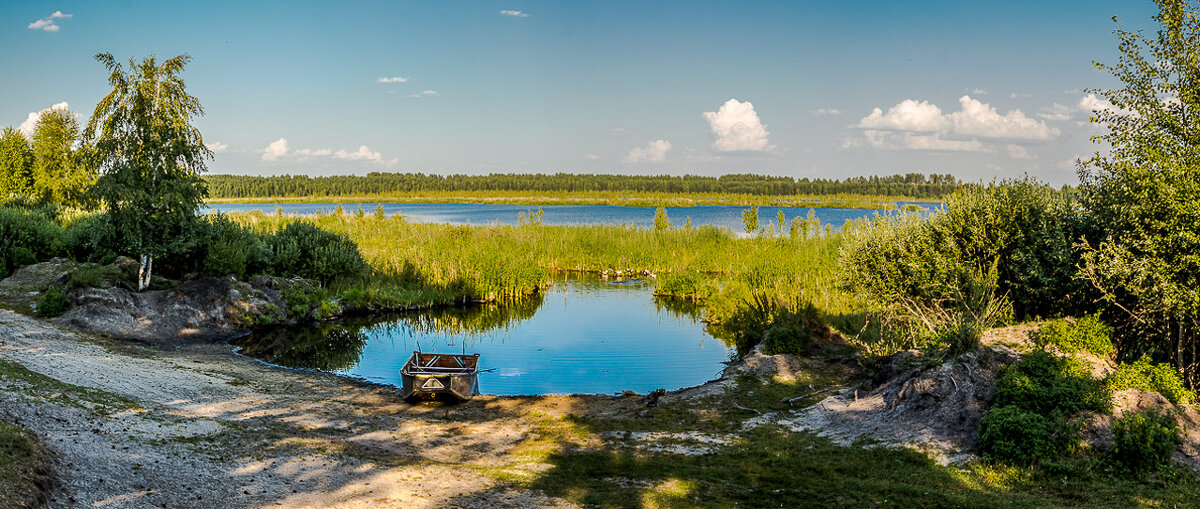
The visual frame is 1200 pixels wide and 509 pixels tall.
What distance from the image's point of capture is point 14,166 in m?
45.4

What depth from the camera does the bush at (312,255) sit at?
87.3ft

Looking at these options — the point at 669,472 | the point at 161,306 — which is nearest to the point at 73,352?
the point at 161,306

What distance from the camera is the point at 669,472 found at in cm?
932

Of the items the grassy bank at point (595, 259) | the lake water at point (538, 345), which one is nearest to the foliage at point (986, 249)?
the grassy bank at point (595, 259)

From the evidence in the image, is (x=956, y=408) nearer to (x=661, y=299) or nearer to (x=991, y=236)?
(x=991, y=236)

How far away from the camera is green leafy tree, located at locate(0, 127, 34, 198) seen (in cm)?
4441

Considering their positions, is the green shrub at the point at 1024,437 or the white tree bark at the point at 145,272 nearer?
the green shrub at the point at 1024,437

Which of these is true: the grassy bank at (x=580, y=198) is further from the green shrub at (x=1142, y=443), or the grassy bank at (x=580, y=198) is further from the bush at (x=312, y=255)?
the green shrub at (x=1142, y=443)

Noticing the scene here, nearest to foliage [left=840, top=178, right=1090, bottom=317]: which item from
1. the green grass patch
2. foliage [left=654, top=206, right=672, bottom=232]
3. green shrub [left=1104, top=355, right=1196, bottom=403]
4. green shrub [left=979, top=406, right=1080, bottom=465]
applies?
green shrub [left=1104, top=355, right=1196, bottom=403]

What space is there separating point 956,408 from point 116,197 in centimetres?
2134

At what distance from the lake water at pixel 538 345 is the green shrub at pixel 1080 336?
777cm

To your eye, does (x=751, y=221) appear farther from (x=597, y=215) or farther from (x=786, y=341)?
(x=597, y=215)

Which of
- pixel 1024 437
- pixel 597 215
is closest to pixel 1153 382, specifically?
pixel 1024 437


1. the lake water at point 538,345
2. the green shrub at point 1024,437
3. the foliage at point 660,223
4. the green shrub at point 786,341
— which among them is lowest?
the lake water at point 538,345
